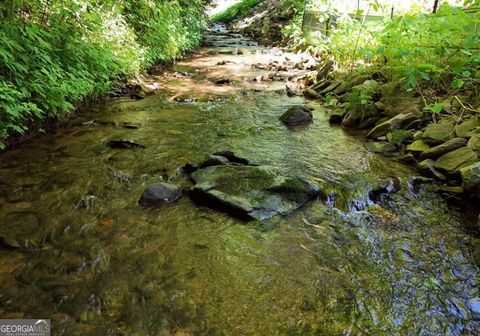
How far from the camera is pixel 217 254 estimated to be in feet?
8.76

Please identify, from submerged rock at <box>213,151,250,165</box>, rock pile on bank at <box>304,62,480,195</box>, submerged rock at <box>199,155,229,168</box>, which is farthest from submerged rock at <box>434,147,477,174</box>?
submerged rock at <box>199,155,229,168</box>

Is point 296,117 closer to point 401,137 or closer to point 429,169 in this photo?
point 401,137

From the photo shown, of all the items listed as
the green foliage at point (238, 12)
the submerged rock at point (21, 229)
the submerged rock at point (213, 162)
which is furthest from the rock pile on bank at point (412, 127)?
the green foliage at point (238, 12)

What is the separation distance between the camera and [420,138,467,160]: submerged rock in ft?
13.3

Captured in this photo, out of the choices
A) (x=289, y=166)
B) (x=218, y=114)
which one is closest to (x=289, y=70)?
(x=218, y=114)

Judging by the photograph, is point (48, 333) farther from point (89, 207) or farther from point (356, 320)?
point (356, 320)

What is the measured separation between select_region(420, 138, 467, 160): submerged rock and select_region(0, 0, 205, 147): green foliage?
4581 mm

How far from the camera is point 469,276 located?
2.49m

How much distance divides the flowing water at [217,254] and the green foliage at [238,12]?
1008 inches

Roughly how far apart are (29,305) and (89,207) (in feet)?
3.87

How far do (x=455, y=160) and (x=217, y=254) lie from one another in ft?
9.70

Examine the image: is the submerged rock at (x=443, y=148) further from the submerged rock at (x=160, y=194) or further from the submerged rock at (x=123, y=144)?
the submerged rock at (x=123, y=144)

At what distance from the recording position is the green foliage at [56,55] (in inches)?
149

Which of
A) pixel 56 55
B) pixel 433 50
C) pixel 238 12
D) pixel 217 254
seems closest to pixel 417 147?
pixel 433 50
